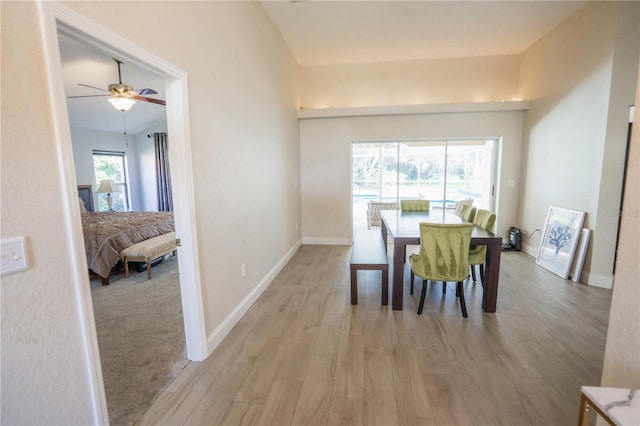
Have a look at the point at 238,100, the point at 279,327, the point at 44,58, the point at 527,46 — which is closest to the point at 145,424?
the point at 279,327

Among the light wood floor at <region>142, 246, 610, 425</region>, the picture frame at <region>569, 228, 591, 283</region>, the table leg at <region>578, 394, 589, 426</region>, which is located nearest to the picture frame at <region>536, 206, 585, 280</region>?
the picture frame at <region>569, 228, 591, 283</region>

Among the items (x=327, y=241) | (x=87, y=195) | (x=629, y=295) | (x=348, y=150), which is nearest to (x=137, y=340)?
(x=629, y=295)

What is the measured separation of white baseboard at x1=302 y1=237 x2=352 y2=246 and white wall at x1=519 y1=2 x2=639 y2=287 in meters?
3.10

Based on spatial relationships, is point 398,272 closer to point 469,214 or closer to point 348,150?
point 469,214

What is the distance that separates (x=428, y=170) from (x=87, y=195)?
720cm

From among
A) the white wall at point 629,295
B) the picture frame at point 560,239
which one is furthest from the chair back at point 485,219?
the white wall at point 629,295

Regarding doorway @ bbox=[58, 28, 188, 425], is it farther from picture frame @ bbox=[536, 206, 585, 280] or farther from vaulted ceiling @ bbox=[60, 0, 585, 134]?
picture frame @ bbox=[536, 206, 585, 280]

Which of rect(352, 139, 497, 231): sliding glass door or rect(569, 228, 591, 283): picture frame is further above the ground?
rect(352, 139, 497, 231): sliding glass door

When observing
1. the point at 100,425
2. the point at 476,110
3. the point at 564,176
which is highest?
the point at 476,110

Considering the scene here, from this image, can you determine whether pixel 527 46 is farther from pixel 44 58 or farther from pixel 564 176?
pixel 44 58

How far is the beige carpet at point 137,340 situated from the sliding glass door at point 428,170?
384 cm

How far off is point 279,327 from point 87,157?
6405 mm

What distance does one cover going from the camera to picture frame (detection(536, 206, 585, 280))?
11.8ft

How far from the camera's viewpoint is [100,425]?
53.1 inches
